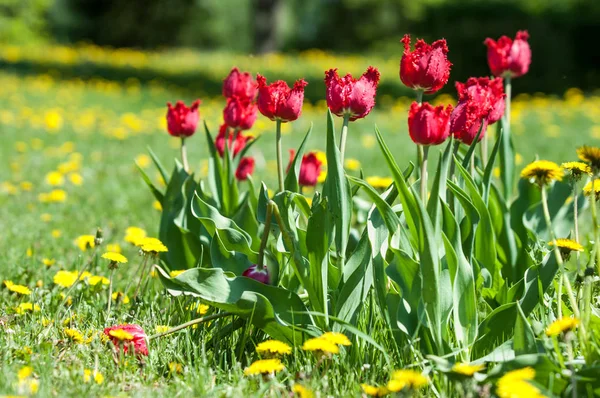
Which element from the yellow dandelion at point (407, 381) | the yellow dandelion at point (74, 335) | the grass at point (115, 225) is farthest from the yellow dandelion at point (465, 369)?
the yellow dandelion at point (74, 335)

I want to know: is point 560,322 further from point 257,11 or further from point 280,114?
point 257,11

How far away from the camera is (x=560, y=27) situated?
10.2 meters

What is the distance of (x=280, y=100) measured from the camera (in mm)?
1735

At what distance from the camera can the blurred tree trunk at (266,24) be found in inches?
590

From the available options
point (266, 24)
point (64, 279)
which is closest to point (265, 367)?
point (64, 279)

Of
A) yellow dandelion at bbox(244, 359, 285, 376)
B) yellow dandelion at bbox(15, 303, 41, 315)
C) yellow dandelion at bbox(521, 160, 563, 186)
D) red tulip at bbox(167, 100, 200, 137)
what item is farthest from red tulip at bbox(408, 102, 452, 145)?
yellow dandelion at bbox(15, 303, 41, 315)

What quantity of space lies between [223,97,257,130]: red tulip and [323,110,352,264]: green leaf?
1.67 feet

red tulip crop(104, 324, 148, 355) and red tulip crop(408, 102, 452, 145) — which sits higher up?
red tulip crop(408, 102, 452, 145)

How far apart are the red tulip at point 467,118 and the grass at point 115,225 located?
526 mm

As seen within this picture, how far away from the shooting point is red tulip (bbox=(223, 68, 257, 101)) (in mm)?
2135

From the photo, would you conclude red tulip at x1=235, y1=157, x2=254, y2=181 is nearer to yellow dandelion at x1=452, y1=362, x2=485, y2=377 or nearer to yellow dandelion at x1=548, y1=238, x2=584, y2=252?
yellow dandelion at x1=548, y1=238, x2=584, y2=252

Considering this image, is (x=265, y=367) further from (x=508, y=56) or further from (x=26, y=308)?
(x=508, y=56)

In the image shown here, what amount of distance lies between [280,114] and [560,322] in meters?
0.78

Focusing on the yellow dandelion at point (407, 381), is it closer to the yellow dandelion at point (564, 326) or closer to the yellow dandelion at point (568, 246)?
the yellow dandelion at point (564, 326)
